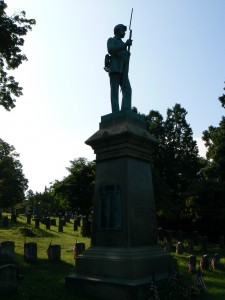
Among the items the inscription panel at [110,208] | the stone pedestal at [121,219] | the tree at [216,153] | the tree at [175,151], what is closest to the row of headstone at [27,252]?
the stone pedestal at [121,219]

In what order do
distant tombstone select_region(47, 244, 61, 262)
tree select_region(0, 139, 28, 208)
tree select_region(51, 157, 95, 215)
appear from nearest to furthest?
distant tombstone select_region(47, 244, 61, 262), tree select_region(51, 157, 95, 215), tree select_region(0, 139, 28, 208)

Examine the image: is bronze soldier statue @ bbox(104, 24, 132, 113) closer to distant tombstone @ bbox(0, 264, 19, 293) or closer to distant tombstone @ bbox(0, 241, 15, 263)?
distant tombstone @ bbox(0, 264, 19, 293)

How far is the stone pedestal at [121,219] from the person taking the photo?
25.1ft

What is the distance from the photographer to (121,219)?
8.37m

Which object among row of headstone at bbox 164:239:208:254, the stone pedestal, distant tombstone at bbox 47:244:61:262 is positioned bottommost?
row of headstone at bbox 164:239:208:254

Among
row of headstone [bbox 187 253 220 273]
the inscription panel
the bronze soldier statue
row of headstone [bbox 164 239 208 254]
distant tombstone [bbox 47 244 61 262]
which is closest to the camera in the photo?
the inscription panel

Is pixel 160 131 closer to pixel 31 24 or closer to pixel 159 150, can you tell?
pixel 159 150

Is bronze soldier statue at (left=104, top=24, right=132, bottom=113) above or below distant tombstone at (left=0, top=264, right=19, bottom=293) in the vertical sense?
above

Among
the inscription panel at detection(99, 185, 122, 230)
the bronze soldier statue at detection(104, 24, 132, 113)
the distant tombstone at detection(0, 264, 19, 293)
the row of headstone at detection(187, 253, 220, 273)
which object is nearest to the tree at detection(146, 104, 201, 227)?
the row of headstone at detection(187, 253, 220, 273)

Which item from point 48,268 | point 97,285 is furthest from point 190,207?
point 97,285

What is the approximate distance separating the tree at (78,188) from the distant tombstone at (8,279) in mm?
19360

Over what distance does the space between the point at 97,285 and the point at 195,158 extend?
37.2m

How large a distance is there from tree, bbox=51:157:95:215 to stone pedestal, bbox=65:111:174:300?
1813cm

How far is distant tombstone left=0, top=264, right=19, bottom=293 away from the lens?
7.55 m
